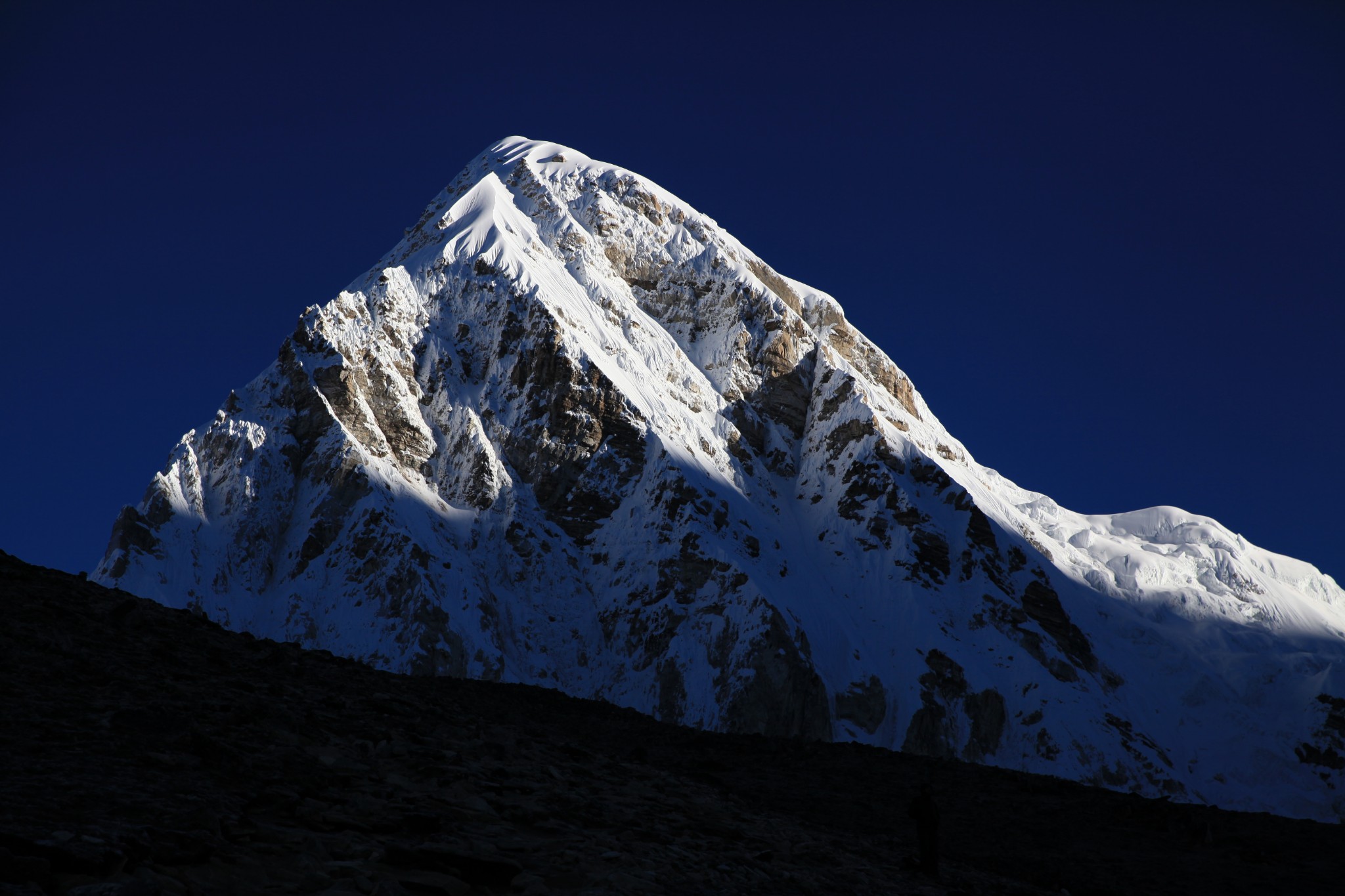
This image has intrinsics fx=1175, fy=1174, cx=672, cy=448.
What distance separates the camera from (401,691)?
23609 millimetres

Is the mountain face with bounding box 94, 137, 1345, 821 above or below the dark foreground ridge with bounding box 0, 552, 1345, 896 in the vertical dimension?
above

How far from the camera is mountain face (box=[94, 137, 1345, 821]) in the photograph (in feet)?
297

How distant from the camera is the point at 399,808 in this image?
1307 centimetres

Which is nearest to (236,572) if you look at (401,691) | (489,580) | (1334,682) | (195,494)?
(195,494)

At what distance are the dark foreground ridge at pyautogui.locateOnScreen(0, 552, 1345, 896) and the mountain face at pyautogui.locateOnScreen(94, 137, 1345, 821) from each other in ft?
192

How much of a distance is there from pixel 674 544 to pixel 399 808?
85899 millimetres

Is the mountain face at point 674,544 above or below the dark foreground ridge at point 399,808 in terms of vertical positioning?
above

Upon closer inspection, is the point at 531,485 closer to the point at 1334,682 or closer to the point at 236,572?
the point at 236,572

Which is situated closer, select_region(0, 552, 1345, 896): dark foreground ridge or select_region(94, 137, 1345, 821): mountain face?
select_region(0, 552, 1345, 896): dark foreground ridge

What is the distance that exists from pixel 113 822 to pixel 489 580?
8581 centimetres

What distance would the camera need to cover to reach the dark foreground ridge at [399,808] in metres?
10.7

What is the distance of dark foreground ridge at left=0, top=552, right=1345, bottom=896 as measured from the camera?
10.7 m

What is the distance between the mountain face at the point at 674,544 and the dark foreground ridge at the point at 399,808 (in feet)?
192

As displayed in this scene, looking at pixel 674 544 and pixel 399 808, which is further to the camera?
pixel 674 544
